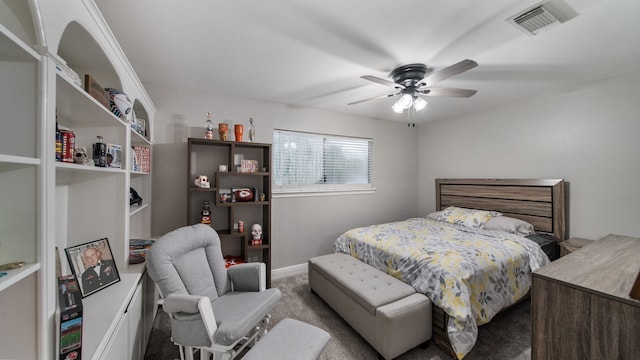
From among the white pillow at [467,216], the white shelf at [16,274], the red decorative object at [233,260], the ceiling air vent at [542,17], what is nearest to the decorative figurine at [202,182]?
the red decorative object at [233,260]

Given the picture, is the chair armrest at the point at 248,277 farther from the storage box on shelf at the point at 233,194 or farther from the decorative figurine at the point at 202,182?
the decorative figurine at the point at 202,182

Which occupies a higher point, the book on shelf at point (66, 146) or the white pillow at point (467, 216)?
the book on shelf at point (66, 146)

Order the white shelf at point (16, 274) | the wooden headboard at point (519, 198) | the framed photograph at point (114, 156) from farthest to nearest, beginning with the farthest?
the wooden headboard at point (519, 198), the framed photograph at point (114, 156), the white shelf at point (16, 274)

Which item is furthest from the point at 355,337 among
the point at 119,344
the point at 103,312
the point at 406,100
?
the point at 406,100

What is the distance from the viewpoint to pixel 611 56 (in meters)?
1.98

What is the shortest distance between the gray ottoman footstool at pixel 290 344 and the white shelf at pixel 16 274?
3.20 ft

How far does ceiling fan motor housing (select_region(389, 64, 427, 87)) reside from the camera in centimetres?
204

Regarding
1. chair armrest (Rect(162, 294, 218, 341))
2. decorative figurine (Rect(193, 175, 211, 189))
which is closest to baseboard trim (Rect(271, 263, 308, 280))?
decorative figurine (Rect(193, 175, 211, 189))

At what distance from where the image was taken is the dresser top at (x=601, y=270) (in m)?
1.10

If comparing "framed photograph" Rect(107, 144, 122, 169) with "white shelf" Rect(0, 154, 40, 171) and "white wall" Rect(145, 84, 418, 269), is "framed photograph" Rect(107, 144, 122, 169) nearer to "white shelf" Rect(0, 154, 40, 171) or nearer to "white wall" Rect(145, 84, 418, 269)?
"white shelf" Rect(0, 154, 40, 171)

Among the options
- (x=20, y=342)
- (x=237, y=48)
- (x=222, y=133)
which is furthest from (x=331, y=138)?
(x=20, y=342)

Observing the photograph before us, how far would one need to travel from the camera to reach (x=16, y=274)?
685 millimetres

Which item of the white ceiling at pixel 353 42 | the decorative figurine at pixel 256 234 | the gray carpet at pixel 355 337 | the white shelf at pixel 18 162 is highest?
the white ceiling at pixel 353 42

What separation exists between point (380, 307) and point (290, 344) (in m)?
0.77
